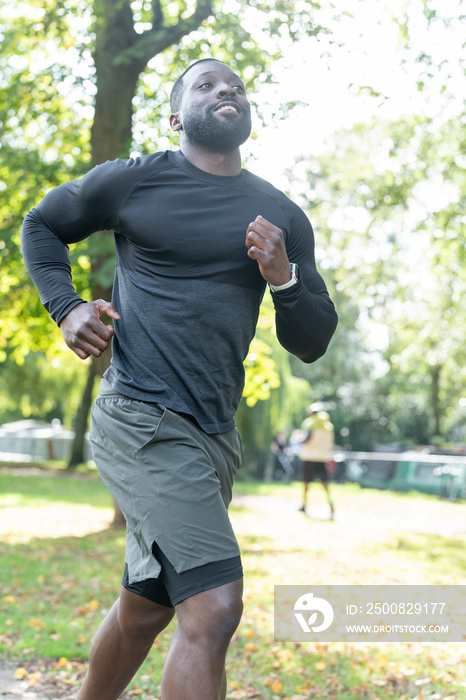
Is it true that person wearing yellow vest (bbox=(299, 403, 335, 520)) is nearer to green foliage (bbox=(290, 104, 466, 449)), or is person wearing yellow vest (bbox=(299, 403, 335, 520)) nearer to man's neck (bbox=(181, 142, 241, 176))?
green foliage (bbox=(290, 104, 466, 449))

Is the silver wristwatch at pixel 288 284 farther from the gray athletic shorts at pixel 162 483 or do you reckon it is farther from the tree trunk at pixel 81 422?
the tree trunk at pixel 81 422

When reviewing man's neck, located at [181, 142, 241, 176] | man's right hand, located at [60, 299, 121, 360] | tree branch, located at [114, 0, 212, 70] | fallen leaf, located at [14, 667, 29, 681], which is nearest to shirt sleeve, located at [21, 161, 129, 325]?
man's right hand, located at [60, 299, 121, 360]

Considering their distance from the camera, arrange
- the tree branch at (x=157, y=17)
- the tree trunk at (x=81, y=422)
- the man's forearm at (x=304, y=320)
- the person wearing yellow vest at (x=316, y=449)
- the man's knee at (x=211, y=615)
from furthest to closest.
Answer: the tree trunk at (x=81, y=422) → the person wearing yellow vest at (x=316, y=449) → the tree branch at (x=157, y=17) → the man's forearm at (x=304, y=320) → the man's knee at (x=211, y=615)

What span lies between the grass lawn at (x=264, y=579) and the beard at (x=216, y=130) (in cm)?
305

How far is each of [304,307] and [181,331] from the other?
423 mm

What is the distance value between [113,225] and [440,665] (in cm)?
373

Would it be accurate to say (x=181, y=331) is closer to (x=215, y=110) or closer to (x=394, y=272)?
(x=215, y=110)

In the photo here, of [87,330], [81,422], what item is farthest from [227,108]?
[81,422]

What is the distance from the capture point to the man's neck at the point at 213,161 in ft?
9.45

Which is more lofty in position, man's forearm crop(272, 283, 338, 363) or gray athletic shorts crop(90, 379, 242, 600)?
man's forearm crop(272, 283, 338, 363)

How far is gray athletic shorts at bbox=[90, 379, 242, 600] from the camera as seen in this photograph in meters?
2.38

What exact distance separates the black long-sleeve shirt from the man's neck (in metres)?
0.04

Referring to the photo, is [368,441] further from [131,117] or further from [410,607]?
[410,607]

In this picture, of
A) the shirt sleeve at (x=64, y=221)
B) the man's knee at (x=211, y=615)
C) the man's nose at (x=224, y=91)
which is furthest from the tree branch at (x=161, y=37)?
the man's knee at (x=211, y=615)
